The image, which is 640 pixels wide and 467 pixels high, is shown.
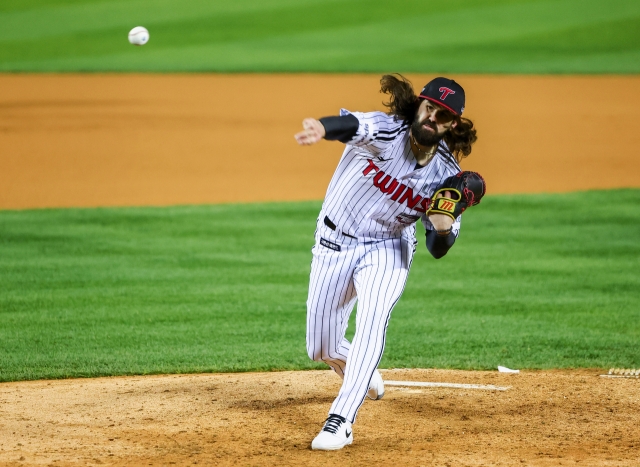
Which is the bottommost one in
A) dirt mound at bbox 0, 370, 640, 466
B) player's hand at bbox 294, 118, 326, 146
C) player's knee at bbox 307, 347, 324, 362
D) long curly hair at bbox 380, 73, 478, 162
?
dirt mound at bbox 0, 370, 640, 466

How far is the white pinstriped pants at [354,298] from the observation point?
4.86m

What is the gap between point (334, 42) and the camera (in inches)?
941

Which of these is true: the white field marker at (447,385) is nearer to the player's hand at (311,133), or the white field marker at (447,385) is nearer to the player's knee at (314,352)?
the player's knee at (314,352)

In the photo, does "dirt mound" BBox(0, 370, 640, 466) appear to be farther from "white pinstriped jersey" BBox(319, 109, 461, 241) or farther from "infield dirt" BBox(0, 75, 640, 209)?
"infield dirt" BBox(0, 75, 640, 209)

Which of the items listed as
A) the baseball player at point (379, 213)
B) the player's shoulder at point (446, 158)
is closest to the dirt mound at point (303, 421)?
the baseball player at point (379, 213)

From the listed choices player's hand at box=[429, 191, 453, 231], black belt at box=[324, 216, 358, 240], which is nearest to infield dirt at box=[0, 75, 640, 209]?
black belt at box=[324, 216, 358, 240]

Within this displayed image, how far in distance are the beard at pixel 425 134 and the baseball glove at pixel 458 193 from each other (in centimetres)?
25

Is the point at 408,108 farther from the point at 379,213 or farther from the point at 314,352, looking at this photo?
the point at 314,352

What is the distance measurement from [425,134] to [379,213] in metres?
0.48

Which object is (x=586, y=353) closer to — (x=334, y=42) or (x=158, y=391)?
(x=158, y=391)

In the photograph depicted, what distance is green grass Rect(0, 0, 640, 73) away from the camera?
71.2 feet

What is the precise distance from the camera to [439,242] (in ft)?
16.4

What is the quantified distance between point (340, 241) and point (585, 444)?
157 cm

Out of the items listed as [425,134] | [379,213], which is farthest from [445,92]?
[379,213]
